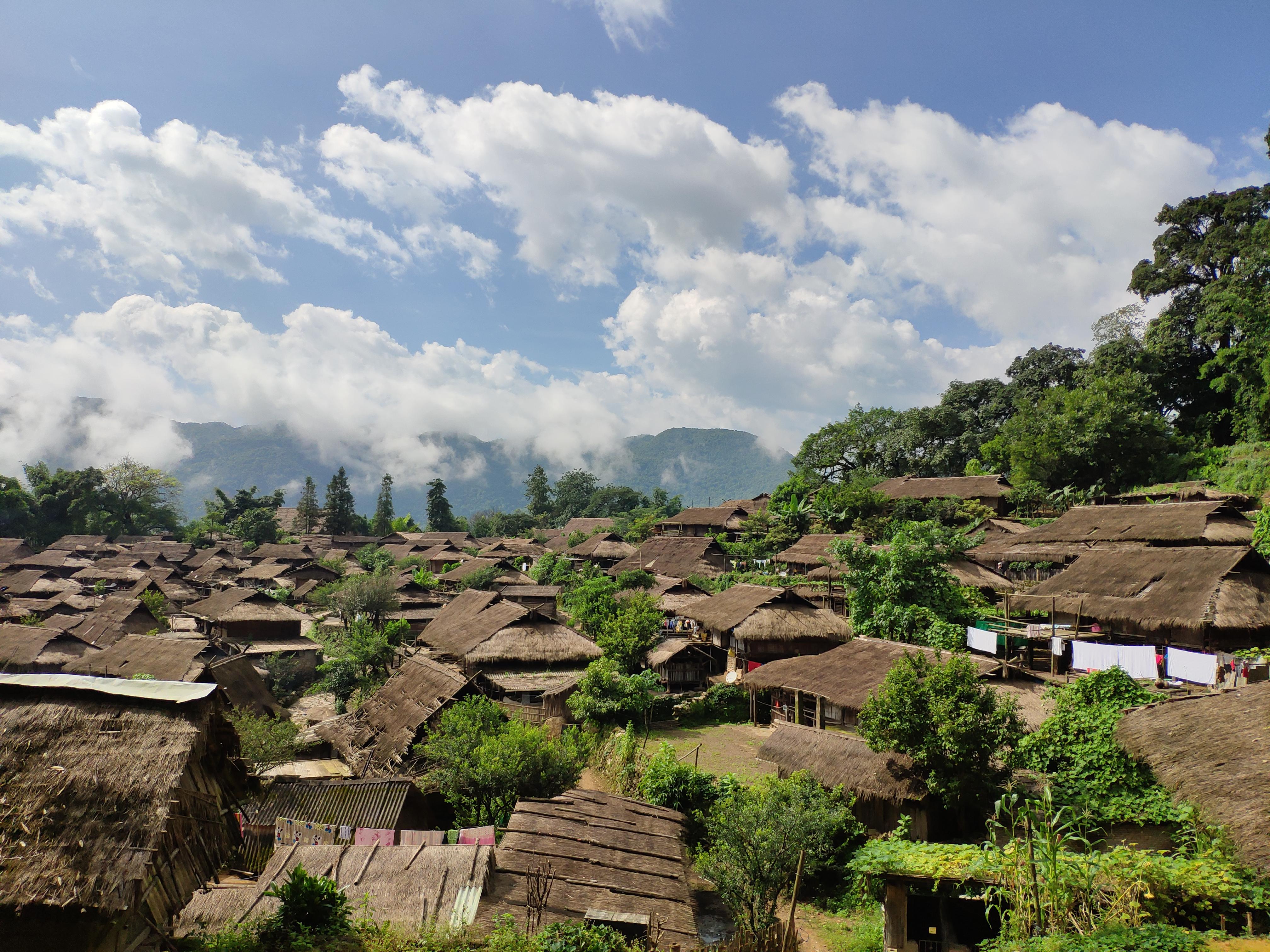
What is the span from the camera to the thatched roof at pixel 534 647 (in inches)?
960

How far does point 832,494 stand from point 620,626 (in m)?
25.1

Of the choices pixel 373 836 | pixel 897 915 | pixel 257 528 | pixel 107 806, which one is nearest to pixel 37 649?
pixel 373 836

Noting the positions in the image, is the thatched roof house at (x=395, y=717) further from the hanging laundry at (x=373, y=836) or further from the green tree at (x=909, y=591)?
the green tree at (x=909, y=591)

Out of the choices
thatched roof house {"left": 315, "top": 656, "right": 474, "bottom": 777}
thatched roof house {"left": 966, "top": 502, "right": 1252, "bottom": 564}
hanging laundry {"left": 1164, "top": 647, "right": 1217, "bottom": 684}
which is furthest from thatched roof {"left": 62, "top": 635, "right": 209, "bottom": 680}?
thatched roof house {"left": 966, "top": 502, "right": 1252, "bottom": 564}

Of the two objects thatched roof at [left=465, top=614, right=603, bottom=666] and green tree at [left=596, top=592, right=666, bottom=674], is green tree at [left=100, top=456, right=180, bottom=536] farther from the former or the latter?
green tree at [left=596, top=592, right=666, bottom=674]

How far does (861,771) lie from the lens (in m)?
13.3

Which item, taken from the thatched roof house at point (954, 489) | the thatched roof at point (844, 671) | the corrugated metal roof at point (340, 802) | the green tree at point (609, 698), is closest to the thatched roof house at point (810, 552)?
the thatched roof house at point (954, 489)

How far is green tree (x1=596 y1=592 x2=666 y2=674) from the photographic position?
80.4 feet

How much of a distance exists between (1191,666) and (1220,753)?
7.79m

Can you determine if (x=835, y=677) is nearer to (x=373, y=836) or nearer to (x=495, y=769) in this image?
(x=495, y=769)

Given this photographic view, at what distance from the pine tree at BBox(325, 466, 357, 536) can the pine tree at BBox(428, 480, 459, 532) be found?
9464 millimetres

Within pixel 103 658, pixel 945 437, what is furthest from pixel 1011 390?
pixel 103 658

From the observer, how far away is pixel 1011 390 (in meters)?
50.1

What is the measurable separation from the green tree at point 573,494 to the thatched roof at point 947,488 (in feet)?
179
